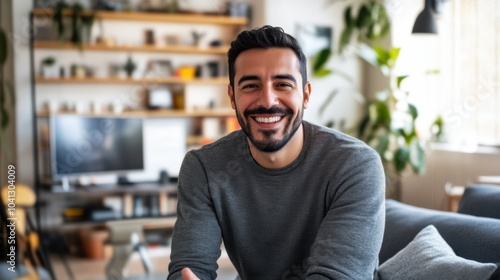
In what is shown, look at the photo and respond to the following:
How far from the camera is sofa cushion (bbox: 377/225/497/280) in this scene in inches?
67.8

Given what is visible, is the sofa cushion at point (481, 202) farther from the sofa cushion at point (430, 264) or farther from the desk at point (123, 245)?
the desk at point (123, 245)

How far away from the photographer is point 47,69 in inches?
235

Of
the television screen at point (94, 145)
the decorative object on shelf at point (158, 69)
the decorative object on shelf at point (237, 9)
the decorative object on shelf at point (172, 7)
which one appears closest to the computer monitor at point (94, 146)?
the television screen at point (94, 145)

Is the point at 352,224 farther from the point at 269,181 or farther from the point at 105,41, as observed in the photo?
the point at 105,41

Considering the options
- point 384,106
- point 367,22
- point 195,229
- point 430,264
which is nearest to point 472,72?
point 384,106

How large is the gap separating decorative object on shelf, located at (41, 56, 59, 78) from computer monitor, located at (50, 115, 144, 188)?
435 millimetres

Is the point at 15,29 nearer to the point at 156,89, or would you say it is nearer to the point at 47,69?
the point at 47,69

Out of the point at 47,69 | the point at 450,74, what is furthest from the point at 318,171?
the point at 47,69

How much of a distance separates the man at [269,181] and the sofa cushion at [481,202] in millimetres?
561

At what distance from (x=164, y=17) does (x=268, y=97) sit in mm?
4687

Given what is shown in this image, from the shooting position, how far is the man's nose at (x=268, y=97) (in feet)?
6.00

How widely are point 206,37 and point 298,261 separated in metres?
4.97

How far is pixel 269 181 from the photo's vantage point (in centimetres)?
189

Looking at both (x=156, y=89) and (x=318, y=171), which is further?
(x=156, y=89)
